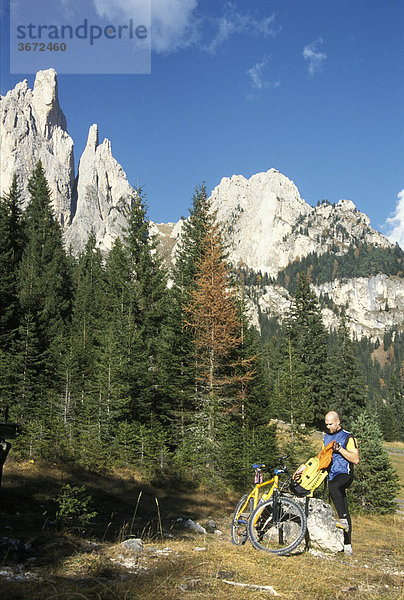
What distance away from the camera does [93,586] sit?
A: 380cm

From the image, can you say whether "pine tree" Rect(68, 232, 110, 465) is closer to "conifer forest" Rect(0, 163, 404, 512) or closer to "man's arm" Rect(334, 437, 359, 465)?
"conifer forest" Rect(0, 163, 404, 512)

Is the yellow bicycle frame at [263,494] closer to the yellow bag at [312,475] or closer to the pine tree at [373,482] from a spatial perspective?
the yellow bag at [312,475]

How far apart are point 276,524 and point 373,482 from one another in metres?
15.7

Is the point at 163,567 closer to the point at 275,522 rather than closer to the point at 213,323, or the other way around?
the point at 275,522

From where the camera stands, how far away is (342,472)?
6570 millimetres

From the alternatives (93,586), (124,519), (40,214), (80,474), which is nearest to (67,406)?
(80,474)

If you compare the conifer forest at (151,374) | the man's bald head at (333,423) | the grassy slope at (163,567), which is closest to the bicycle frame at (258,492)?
the grassy slope at (163,567)

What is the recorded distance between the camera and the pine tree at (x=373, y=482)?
60.4 ft

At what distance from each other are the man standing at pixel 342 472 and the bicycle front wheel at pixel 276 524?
965 millimetres

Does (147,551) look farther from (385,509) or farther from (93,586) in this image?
(385,509)

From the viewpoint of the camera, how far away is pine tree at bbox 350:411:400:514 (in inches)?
725

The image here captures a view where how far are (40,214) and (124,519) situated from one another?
40.9 metres

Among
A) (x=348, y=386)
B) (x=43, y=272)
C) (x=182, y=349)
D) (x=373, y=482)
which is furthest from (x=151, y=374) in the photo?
(x=348, y=386)

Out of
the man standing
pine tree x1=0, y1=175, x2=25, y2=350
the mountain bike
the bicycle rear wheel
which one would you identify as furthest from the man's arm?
pine tree x1=0, y1=175, x2=25, y2=350
